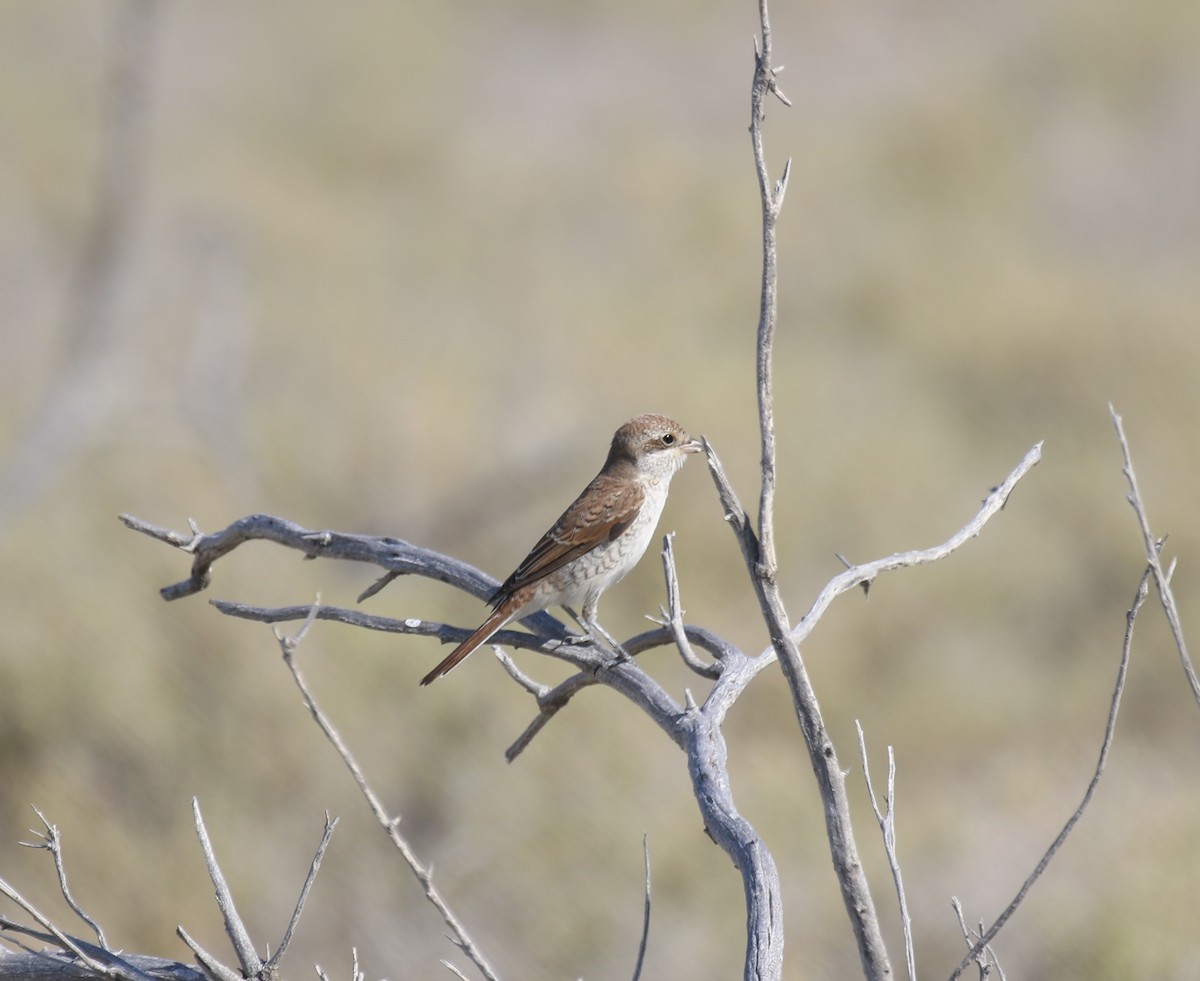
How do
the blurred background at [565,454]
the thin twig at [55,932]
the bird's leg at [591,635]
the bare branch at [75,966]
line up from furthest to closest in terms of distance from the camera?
the blurred background at [565,454], the bird's leg at [591,635], the bare branch at [75,966], the thin twig at [55,932]

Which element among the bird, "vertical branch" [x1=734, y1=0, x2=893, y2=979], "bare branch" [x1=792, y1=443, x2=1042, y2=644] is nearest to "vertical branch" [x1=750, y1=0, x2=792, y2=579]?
"vertical branch" [x1=734, y1=0, x2=893, y2=979]

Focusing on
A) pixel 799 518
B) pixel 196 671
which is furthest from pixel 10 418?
pixel 799 518

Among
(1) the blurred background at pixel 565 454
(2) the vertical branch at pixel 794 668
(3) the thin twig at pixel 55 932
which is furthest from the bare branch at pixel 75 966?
(1) the blurred background at pixel 565 454

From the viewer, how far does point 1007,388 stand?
11.5 m

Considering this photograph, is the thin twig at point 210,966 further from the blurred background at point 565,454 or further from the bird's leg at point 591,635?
the blurred background at point 565,454

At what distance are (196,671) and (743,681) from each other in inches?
205

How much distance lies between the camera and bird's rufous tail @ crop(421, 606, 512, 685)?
11.8 ft

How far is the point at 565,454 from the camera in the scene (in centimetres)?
971

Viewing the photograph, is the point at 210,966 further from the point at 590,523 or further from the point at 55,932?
the point at 590,523

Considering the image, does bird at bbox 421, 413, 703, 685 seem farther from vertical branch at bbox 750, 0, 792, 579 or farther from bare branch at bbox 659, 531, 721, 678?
vertical branch at bbox 750, 0, 792, 579

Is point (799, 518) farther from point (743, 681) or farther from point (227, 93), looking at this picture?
point (227, 93)

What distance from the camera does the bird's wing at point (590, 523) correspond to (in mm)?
4363

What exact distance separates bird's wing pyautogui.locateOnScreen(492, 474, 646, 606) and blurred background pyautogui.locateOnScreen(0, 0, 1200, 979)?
2.39 metres

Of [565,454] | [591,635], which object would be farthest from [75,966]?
[565,454]
